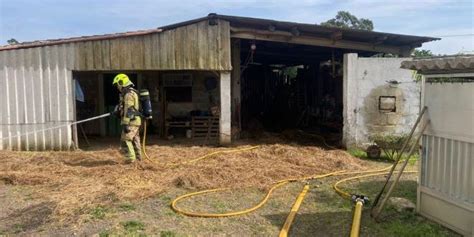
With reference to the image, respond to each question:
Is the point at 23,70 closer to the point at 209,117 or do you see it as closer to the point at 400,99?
the point at 209,117

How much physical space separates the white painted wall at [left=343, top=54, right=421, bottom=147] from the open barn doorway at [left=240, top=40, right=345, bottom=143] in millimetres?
1744

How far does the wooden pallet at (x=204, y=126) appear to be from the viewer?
43.3ft

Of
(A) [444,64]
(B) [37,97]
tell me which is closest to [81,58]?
(B) [37,97]

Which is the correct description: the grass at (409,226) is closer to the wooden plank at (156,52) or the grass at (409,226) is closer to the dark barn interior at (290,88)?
the wooden plank at (156,52)

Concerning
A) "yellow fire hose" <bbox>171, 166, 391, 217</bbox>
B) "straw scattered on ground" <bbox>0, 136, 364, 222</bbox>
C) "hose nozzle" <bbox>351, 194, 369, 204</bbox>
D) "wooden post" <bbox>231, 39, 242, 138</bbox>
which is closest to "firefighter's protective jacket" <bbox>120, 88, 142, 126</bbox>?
"straw scattered on ground" <bbox>0, 136, 364, 222</bbox>

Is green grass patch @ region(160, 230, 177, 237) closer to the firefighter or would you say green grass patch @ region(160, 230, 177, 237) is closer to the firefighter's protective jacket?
the firefighter

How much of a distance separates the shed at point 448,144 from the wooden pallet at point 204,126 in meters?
8.14

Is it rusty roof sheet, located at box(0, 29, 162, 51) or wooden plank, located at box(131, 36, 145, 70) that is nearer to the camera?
rusty roof sheet, located at box(0, 29, 162, 51)

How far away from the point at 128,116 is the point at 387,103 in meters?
6.65

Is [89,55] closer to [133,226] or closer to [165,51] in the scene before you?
[165,51]

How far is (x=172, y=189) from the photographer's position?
23.3ft

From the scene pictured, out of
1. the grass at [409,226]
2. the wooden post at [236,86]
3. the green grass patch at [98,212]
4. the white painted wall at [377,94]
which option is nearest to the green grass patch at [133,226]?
the green grass patch at [98,212]

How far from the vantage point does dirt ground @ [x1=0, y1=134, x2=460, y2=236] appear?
5277 millimetres

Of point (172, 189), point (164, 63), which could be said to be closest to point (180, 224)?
point (172, 189)
